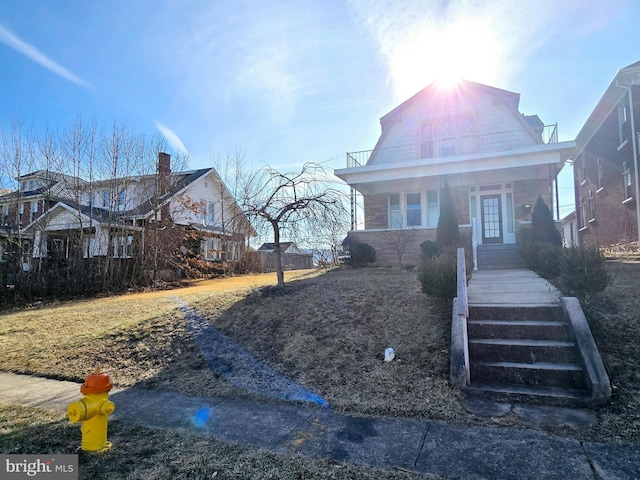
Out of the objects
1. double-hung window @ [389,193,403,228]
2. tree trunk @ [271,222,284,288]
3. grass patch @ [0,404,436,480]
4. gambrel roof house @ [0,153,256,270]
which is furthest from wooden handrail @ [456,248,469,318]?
gambrel roof house @ [0,153,256,270]

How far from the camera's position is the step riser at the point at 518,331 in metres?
4.96

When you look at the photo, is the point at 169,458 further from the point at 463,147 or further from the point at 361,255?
the point at 463,147

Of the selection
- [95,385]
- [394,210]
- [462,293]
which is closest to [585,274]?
[462,293]

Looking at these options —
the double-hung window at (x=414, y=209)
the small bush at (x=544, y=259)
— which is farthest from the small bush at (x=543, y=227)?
the double-hung window at (x=414, y=209)

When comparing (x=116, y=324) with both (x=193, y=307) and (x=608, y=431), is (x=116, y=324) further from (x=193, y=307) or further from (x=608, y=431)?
(x=608, y=431)

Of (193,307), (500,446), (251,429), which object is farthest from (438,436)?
(193,307)

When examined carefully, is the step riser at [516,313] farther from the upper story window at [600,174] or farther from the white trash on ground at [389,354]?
the upper story window at [600,174]

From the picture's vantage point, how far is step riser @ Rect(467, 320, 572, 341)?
4.96m

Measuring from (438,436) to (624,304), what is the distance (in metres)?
4.21

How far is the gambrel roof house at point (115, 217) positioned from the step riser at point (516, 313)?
11855 mm

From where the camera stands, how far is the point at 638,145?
589 inches

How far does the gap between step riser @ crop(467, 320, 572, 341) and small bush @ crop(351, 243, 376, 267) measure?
26.0 feet

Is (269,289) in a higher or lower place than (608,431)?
higher

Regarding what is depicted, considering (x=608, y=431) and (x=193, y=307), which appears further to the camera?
(x=193, y=307)
